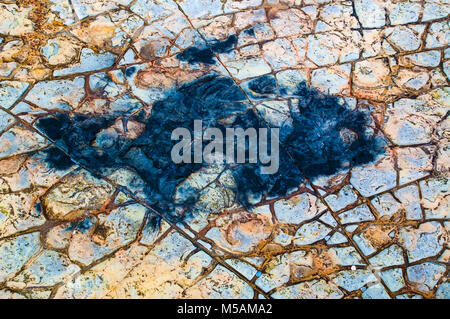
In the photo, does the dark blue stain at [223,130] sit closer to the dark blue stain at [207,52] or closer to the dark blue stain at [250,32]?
the dark blue stain at [207,52]

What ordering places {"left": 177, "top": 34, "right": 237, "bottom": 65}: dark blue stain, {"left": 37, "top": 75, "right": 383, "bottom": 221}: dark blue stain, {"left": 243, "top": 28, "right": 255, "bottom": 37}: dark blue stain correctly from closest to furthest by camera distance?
{"left": 37, "top": 75, "right": 383, "bottom": 221}: dark blue stain < {"left": 177, "top": 34, "right": 237, "bottom": 65}: dark blue stain < {"left": 243, "top": 28, "right": 255, "bottom": 37}: dark blue stain

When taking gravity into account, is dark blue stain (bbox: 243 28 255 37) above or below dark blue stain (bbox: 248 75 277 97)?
above

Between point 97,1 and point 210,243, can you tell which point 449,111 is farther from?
point 97,1

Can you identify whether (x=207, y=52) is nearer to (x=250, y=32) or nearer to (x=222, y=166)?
(x=250, y=32)

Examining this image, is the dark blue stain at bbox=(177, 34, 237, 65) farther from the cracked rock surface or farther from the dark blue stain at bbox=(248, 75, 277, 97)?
the dark blue stain at bbox=(248, 75, 277, 97)

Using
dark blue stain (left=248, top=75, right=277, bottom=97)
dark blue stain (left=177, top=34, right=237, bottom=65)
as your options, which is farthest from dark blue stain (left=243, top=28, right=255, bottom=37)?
dark blue stain (left=248, top=75, right=277, bottom=97)

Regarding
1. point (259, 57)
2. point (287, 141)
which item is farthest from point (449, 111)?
point (259, 57)
